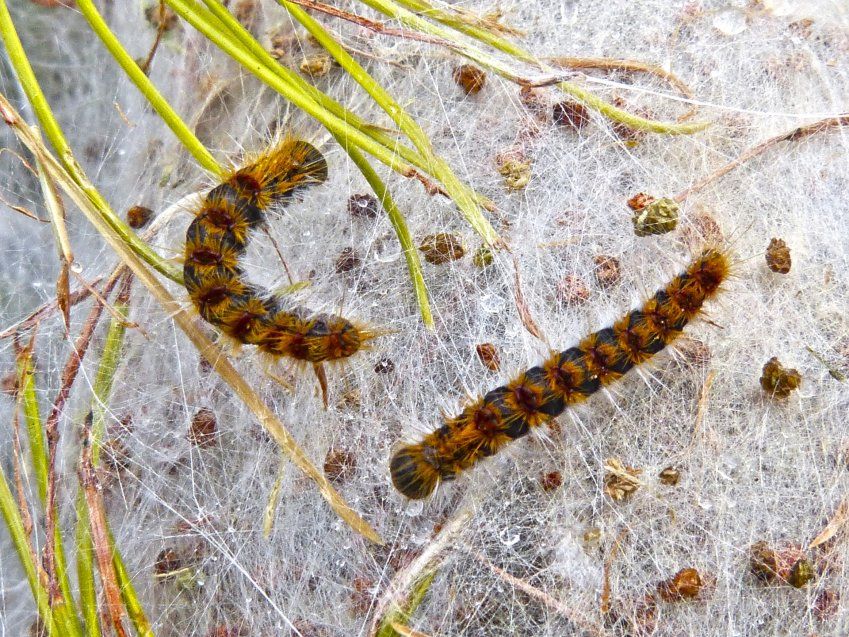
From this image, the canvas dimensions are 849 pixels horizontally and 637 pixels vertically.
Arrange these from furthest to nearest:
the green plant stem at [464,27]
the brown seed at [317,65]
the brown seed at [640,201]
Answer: the brown seed at [317,65]
the brown seed at [640,201]
the green plant stem at [464,27]

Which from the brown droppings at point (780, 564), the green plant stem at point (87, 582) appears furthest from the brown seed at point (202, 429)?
the brown droppings at point (780, 564)

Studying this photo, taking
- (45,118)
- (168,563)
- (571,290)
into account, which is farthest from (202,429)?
(571,290)

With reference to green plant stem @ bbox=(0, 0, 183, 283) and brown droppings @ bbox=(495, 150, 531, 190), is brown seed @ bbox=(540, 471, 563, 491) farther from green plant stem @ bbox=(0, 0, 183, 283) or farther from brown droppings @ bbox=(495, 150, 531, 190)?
green plant stem @ bbox=(0, 0, 183, 283)

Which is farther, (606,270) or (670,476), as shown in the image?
(606,270)

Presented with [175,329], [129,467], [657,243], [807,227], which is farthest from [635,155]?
[129,467]

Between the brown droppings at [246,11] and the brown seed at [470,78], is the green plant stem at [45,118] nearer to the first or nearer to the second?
the brown droppings at [246,11]

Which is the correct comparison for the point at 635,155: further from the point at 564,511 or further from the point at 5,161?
the point at 5,161

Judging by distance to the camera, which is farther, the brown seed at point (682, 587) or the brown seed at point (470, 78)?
the brown seed at point (470, 78)

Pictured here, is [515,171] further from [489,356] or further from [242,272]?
[242,272]
